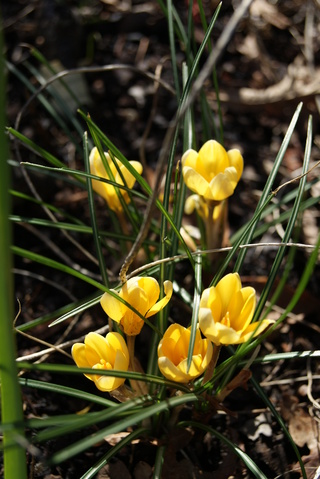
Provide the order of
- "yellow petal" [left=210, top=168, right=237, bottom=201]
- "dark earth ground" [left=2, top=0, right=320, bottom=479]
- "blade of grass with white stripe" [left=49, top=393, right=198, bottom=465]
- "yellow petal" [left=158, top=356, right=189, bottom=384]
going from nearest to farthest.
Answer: "blade of grass with white stripe" [left=49, top=393, right=198, bottom=465] → "yellow petal" [left=158, top=356, right=189, bottom=384] → "yellow petal" [left=210, top=168, right=237, bottom=201] → "dark earth ground" [left=2, top=0, right=320, bottom=479]

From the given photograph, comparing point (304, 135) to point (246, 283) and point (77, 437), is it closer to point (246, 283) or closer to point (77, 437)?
point (246, 283)

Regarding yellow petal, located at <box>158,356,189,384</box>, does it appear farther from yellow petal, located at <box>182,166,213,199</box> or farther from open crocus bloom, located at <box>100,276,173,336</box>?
yellow petal, located at <box>182,166,213,199</box>

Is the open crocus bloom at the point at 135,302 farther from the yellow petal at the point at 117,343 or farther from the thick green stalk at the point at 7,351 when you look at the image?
the thick green stalk at the point at 7,351

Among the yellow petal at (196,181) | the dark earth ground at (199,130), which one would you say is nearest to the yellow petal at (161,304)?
the yellow petal at (196,181)

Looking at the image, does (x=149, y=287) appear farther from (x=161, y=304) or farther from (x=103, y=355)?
(x=103, y=355)

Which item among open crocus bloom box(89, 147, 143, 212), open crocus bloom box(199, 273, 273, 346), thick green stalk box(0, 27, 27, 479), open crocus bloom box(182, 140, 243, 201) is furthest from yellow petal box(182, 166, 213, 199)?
thick green stalk box(0, 27, 27, 479)

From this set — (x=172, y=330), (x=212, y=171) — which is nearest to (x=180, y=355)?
(x=172, y=330)

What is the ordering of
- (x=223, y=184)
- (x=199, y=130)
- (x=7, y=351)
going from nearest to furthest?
1. (x=7, y=351)
2. (x=223, y=184)
3. (x=199, y=130)
